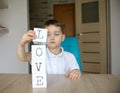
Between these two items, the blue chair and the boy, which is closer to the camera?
the boy

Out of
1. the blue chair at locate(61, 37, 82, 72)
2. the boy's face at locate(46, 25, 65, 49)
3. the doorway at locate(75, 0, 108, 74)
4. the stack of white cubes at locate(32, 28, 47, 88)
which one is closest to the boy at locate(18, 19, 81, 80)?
the boy's face at locate(46, 25, 65, 49)

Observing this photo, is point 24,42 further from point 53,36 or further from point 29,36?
point 53,36

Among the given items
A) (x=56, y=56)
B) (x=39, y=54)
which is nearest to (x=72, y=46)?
(x=56, y=56)

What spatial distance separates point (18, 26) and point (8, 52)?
0.50m

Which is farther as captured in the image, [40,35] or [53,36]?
[53,36]

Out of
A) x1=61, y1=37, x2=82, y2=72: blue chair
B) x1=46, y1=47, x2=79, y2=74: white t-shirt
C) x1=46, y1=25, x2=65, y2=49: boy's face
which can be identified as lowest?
x1=46, y1=47, x2=79, y2=74: white t-shirt

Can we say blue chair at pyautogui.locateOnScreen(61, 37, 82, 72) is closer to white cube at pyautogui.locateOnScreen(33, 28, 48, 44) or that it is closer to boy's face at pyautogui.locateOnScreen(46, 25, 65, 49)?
boy's face at pyautogui.locateOnScreen(46, 25, 65, 49)

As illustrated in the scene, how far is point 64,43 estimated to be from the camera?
1.86m

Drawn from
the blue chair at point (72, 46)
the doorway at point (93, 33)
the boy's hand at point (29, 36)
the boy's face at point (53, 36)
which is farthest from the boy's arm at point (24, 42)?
the doorway at point (93, 33)

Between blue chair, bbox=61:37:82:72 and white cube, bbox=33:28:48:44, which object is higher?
white cube, bbox=33:28:48:44

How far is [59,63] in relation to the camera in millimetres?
1428

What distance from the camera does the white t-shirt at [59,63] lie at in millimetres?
1402

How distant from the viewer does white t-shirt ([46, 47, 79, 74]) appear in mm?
1402

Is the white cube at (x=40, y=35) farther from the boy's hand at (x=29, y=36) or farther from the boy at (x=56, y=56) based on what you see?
the boy at (x=56, y=56)
